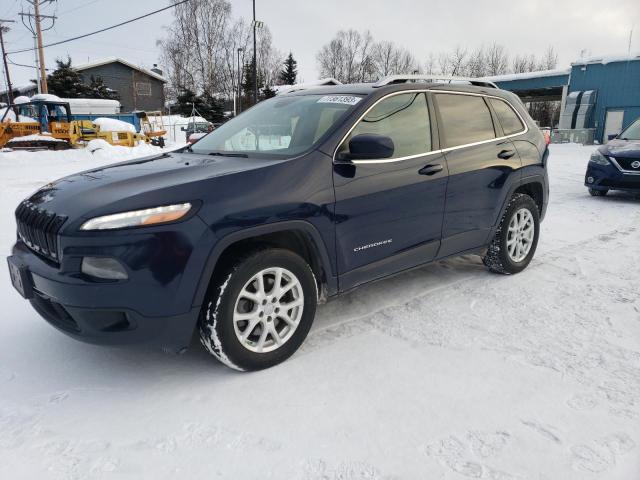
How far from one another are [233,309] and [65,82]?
4608 cm

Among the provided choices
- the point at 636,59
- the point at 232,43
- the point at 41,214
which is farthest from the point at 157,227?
the point at 232,43

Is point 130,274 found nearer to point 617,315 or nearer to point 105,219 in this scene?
point 105,219

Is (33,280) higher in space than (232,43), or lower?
lower

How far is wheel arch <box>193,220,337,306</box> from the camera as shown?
248 cm

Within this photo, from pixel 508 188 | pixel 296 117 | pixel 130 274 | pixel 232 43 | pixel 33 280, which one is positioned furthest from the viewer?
pixel 232 43

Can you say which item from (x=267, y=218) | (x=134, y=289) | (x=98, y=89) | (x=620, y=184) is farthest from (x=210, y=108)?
(x=134, y=289)

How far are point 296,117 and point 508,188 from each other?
6.64 feet

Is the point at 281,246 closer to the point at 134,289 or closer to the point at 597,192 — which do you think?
the point at 134,289

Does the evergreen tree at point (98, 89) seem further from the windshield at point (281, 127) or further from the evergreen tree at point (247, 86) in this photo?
the windshield at point (281, 127)

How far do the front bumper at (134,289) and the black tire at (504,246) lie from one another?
286cm

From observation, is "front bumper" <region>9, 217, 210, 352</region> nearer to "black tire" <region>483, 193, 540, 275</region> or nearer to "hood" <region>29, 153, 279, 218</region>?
"hood" <region>29, 153, 279, 218</region>

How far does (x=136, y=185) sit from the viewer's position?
8.37 feet

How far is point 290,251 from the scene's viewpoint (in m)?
2.79

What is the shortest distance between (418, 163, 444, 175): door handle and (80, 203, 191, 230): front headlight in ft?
6.02
